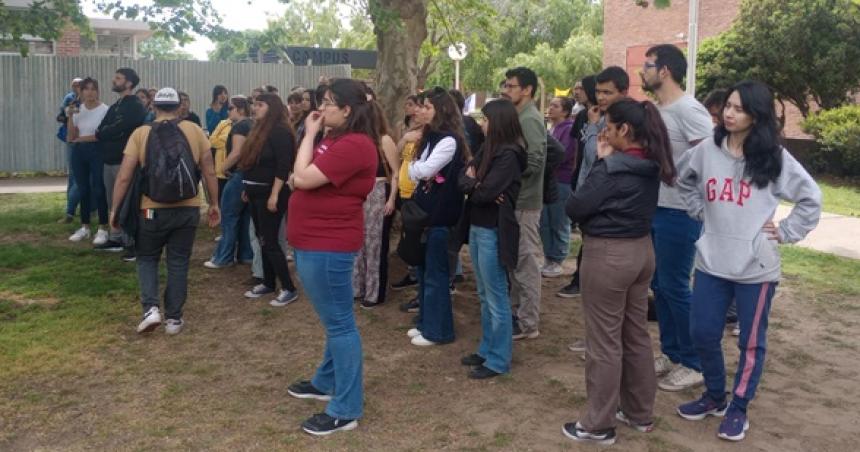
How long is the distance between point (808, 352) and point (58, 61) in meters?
15.0

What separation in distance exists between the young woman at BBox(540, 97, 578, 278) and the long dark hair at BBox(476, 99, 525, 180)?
308 centimetres

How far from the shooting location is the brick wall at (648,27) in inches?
1113

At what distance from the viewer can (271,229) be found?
22.8 ft

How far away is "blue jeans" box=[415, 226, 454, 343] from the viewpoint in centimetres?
584

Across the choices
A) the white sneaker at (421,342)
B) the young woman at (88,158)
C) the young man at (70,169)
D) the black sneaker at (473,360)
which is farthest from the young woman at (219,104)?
the black sneaker at (473,360)

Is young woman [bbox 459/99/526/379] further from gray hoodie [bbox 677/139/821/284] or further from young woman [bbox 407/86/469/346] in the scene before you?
gray hoodie [bbox 677/139/821/284]

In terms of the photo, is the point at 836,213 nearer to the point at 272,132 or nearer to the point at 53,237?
the point at 272,132

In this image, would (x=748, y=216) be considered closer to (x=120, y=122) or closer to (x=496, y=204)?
(x=496, y=204)

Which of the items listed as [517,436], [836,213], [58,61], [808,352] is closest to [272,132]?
[517,436]

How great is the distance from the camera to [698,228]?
496cm

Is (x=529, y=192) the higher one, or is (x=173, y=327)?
(x=529, y=192)

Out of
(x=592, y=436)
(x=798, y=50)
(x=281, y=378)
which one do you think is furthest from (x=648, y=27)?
(x=592, y=436)

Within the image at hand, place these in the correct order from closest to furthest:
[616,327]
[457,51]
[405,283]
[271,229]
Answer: [616,327]
[271,229]
[405,283]
[457,51]

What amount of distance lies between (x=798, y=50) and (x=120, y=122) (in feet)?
54.2
